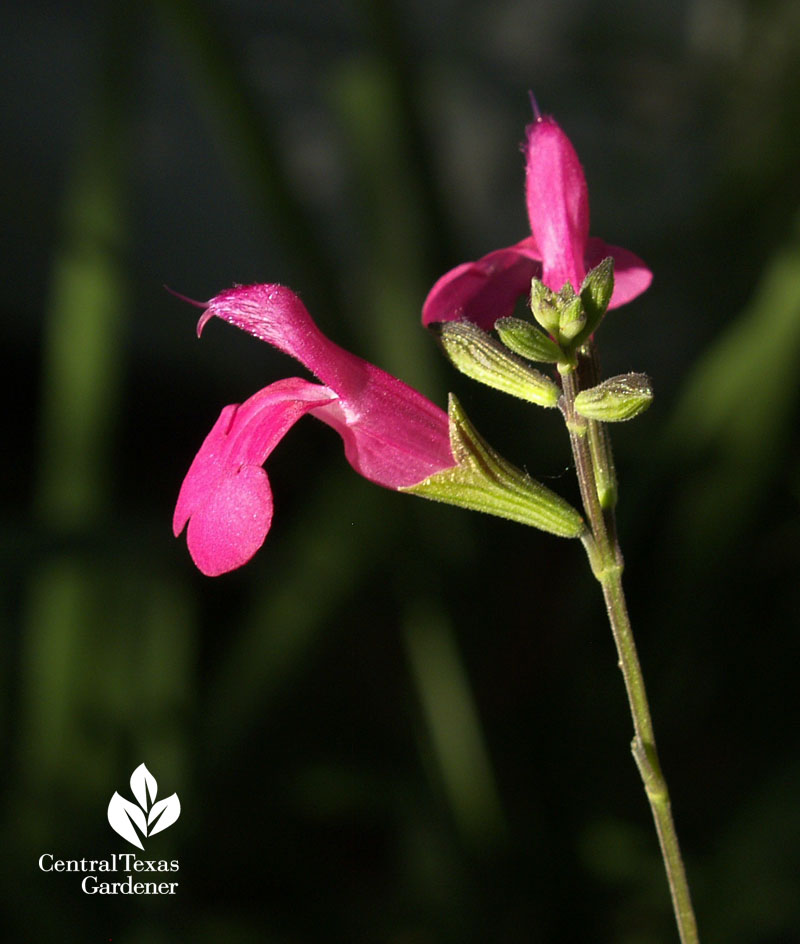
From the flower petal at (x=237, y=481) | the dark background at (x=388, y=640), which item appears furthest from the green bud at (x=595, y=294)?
the dark background at (x=388, y=640)

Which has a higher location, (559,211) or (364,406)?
(559,211)

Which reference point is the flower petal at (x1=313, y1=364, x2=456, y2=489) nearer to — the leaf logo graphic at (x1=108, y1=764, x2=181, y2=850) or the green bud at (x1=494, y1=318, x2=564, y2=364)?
the green bud at (x1=494, y1=318, x2=564, y2=364)

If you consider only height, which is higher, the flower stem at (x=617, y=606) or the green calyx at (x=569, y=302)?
the green calyx at (x=569, y=302)

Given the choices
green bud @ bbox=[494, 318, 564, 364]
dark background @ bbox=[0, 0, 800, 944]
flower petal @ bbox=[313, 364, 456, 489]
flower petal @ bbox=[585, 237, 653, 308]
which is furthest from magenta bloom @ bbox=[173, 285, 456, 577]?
dark background @ bbox=[0, 0, 800, 944]

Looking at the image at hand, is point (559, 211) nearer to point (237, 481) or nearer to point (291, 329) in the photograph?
point (291, 329)

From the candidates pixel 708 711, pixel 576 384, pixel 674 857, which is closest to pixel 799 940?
pixel 708 711

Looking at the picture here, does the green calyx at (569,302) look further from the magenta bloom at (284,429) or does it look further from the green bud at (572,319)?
the magenta bloom at (284,429)

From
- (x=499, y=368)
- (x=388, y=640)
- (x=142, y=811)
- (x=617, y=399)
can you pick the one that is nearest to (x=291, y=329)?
(x=499, y=368)
